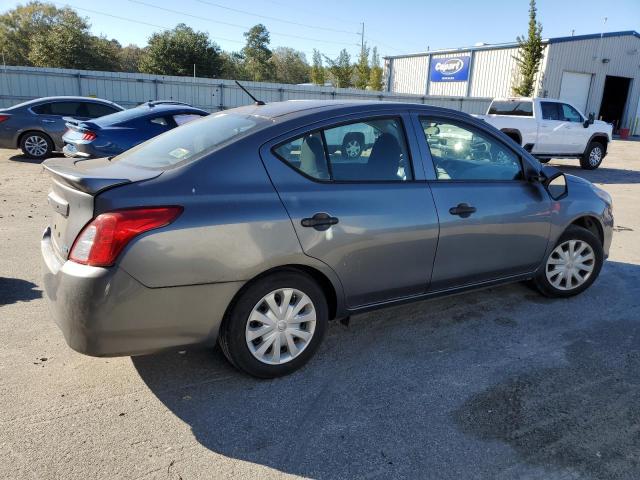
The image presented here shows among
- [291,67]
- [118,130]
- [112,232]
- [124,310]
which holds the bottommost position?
[124,310]

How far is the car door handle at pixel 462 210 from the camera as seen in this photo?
12.0ft

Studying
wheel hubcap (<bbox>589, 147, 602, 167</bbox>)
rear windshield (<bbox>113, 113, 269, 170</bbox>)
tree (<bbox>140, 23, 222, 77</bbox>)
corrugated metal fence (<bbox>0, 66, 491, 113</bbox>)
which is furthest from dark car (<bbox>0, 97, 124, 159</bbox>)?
tree (<bbox>140, 23, 222, 77</bbox>)

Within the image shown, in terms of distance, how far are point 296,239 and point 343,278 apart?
0.47 meters

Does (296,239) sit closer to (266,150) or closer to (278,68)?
(266,150)

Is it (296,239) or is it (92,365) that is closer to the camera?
(296,239)

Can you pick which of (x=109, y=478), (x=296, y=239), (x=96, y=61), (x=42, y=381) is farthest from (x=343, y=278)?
(x=96, y=61)

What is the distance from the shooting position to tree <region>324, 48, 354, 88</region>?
4438 centimetres

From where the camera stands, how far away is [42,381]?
10.3 ft

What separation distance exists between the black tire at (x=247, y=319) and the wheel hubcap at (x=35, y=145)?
11750 millimetres

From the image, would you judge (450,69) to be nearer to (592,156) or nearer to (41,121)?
(592,156)

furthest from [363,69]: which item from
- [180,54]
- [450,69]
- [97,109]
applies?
[97,109]

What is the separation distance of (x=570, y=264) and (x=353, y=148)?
8.02ft

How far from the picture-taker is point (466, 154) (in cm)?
399

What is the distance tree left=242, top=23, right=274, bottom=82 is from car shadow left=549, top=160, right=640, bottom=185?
57224 millimetres
